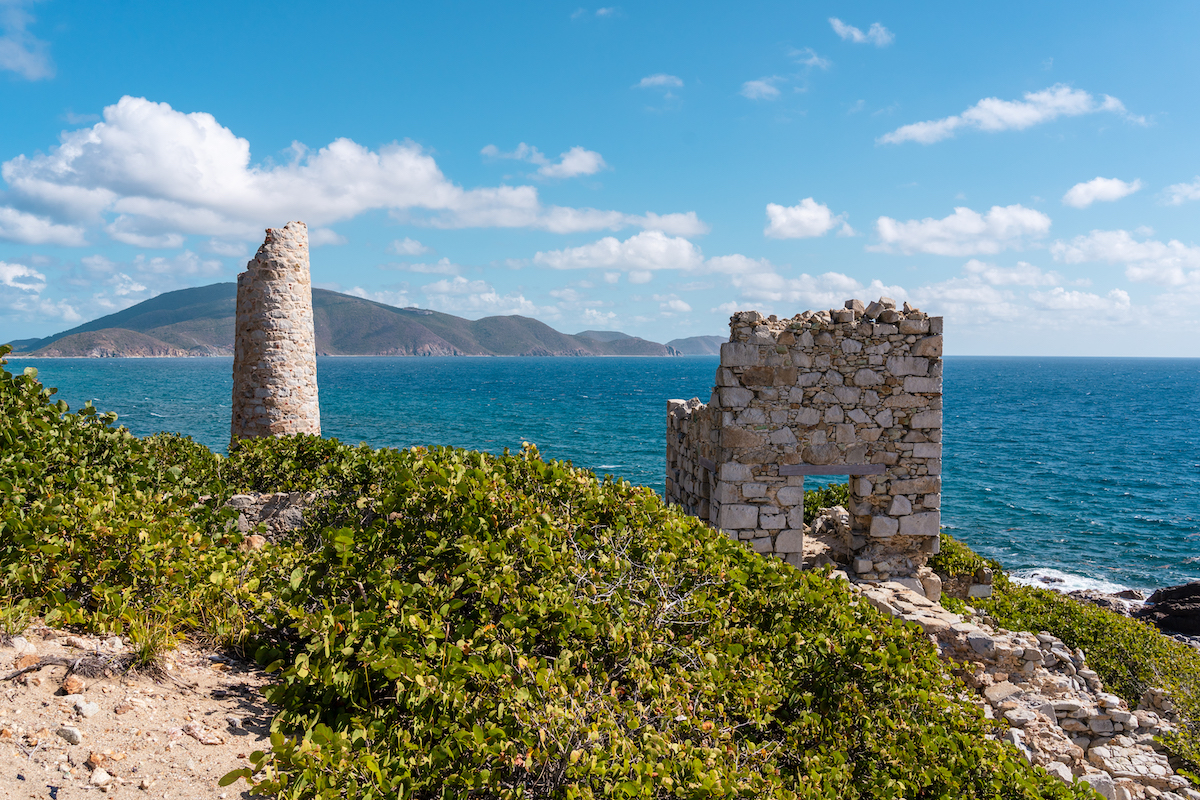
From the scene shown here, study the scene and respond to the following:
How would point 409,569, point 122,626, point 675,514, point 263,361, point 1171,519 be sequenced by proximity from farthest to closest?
point 1171,519, point 263,361, point 675,514, point 409,569, point 122,626

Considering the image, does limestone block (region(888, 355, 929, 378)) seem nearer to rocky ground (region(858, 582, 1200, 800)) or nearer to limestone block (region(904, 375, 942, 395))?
limestone block (region(904, 375, 942, 395))

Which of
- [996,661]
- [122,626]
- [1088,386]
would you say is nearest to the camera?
[122,626]

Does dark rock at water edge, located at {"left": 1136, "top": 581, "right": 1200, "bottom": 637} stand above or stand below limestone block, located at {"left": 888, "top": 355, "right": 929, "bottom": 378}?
below

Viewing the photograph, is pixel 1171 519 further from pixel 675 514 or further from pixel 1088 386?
pixel 1088 386

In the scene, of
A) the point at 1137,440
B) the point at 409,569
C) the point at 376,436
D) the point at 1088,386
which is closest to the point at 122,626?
the point at 409,569

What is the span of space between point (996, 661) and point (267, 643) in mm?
8473

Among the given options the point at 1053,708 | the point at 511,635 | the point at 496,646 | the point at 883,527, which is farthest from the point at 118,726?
the point at 883,527

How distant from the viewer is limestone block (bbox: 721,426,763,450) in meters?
11.1

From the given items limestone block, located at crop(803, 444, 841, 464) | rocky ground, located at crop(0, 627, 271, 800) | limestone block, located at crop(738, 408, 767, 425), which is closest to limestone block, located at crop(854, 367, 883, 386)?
limestone block, located at crop(803, 444, 841, 464)

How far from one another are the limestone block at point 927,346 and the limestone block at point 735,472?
3.50 m

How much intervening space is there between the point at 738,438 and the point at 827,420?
1.59 meters

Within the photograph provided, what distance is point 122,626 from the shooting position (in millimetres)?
4754

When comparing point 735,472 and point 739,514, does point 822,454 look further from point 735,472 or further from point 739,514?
point 739,514

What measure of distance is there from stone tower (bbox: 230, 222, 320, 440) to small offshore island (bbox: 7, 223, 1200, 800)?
397cm
